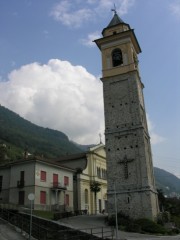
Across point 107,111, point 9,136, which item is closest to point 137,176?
point 107,111

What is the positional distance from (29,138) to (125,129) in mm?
102066

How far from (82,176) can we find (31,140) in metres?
85.2

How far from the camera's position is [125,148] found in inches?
1373

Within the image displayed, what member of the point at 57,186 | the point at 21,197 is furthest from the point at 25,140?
the point at 21,197

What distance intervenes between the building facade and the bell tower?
33.7 ft

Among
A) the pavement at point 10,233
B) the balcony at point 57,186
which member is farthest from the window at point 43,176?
the pavement at point 10,233

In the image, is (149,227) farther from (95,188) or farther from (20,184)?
(95,188)

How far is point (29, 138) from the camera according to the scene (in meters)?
132

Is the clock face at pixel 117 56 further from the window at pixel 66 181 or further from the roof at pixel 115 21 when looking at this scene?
the window at pixel 66 181

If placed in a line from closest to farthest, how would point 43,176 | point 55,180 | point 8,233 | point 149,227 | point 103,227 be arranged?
point 8,233
point 103,227
point 149,227
point 43,176
point 55,180

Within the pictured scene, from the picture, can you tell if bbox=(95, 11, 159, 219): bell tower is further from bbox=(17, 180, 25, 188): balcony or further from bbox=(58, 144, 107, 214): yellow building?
bbox=(58, 144, 107, 214): yellow building

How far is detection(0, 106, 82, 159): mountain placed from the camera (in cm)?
11672

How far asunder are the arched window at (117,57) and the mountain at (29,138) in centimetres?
5061

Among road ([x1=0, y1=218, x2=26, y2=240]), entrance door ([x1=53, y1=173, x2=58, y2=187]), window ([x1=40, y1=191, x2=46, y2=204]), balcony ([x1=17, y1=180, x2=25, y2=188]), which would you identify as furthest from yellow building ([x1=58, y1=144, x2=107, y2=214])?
road ([x1=0, y1=218, x2=26, y2=240])
